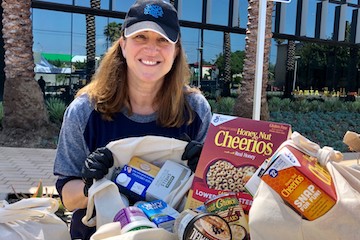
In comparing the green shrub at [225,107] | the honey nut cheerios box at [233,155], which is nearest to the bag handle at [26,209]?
the honey nut cheerios box at [233,155]

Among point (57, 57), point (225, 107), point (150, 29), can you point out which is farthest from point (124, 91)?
point (57, 57)

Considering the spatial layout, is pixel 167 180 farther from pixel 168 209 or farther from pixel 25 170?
pixel 25 170

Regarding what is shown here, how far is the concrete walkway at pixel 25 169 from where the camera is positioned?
5.18 metres

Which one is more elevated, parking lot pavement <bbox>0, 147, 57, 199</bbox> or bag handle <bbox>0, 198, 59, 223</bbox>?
bag handle <bbox>0, 198, 59, 223</bbox>

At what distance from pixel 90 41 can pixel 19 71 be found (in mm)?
4252

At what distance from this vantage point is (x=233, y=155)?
56.7 inches

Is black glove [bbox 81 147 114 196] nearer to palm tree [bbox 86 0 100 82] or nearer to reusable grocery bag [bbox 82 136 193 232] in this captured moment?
reusable grocery bag [bbox 82 136 193 232]

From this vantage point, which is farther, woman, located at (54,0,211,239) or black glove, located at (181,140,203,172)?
woman, located at (54,0,211,239)

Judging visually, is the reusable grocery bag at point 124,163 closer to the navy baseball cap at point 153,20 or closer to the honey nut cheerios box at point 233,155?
the honey nut cheerios box at point 233,155

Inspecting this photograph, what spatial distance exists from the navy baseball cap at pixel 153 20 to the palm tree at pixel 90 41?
1039cm

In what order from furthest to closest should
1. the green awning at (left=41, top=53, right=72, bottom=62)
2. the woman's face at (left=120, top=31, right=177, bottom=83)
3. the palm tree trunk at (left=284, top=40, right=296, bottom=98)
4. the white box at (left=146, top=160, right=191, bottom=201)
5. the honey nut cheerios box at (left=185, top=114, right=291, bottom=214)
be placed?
1. the palm tree trunk at (left=284, top=40, right=296, bottom=98)
2. the green awning at (left=41, top=53, right=72, bottom=62)
3. the woman's face at (left=120, top=31, right=177, bottom=83)
4. the white box at (left=146, top=160, right=191, bottom=201)
5. the honey nut cheerios box at (left=185, top=114, right=291, bottom=214)

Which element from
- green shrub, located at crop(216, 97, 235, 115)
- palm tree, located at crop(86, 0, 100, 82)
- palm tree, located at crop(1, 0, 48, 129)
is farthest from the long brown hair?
palm tree, located at crop(86, 0, 100, 82)

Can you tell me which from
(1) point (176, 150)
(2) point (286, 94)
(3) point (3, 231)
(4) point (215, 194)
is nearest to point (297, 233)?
(4) point (215, 194)

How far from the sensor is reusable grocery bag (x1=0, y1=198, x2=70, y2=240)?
→ 4.30 feet
